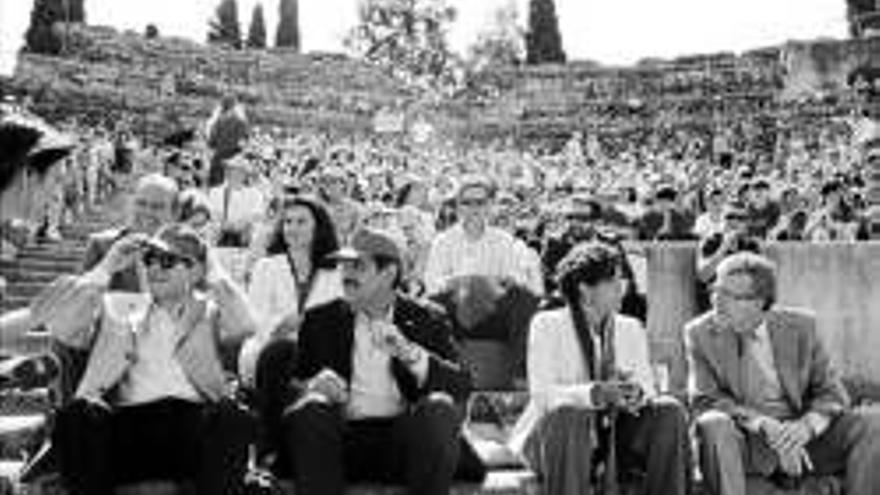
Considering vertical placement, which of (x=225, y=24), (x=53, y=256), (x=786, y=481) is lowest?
(x=786, y=481)

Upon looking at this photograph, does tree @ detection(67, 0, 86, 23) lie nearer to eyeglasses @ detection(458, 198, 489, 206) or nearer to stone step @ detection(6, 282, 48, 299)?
stone step @ detection(6, 282, 48, 299)

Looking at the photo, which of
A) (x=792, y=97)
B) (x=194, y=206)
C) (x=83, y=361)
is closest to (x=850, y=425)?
(x=83, y=361)

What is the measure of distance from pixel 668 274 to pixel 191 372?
449 cm

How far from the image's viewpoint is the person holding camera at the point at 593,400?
19.5 feet

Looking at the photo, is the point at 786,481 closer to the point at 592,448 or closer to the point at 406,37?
the point at 592,448

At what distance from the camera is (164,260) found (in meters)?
5.73

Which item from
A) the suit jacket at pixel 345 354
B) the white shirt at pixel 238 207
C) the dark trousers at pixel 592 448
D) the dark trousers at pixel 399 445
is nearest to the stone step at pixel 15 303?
the white shirt at pixel 238 207

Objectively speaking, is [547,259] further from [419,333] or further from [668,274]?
[419,333]

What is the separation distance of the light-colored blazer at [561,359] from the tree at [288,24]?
62.2 meters

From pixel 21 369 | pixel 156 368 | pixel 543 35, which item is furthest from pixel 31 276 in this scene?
pixel 543 35

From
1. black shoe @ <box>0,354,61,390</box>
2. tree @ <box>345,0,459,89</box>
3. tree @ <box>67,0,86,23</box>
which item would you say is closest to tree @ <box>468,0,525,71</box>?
tree @ <box>345,0,459,89</box>

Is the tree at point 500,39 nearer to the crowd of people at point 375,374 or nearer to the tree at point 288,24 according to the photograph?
the tree at point 288,24

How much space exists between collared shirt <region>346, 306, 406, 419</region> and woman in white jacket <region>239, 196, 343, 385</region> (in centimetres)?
77

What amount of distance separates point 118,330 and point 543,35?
173ft
